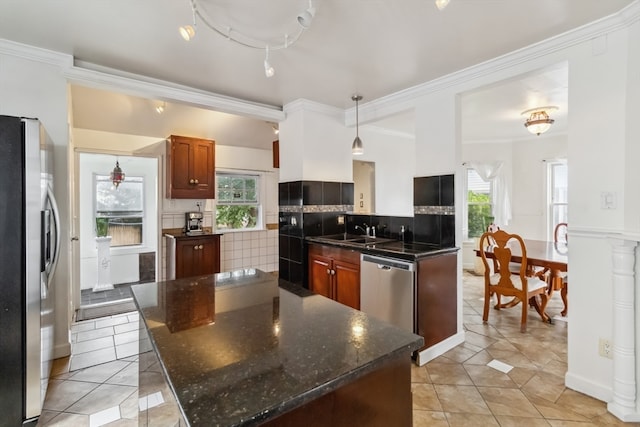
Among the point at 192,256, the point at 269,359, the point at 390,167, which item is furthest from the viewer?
the point at 390,167

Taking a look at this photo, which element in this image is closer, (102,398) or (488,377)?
(102,398)

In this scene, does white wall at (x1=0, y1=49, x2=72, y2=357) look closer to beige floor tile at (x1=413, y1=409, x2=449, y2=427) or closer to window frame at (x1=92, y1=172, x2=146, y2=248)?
beige floor tile at (x1=413, y1=409, x2=449, y2=427)

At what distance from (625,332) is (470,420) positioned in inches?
42.0

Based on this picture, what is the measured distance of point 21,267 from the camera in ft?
5.84

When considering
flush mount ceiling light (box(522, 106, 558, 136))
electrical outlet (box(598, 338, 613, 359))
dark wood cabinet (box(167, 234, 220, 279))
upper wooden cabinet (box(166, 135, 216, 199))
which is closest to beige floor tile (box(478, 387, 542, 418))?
electrical outlet (box(598, 338, 613, 359))

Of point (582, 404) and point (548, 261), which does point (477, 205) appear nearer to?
point (548, 261)

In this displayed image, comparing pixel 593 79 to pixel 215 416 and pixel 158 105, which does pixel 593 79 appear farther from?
pixel 158 105

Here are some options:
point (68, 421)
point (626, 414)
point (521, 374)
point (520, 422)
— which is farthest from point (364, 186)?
point (68, 421)

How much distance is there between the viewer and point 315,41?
222 cm

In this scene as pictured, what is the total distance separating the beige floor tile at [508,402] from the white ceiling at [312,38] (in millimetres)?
2348

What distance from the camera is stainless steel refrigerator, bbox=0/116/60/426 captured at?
1754 mm

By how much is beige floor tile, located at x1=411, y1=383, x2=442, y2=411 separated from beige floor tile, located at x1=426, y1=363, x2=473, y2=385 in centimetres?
12

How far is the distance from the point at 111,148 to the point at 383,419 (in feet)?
15.3

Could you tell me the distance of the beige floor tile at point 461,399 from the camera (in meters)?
1.98
